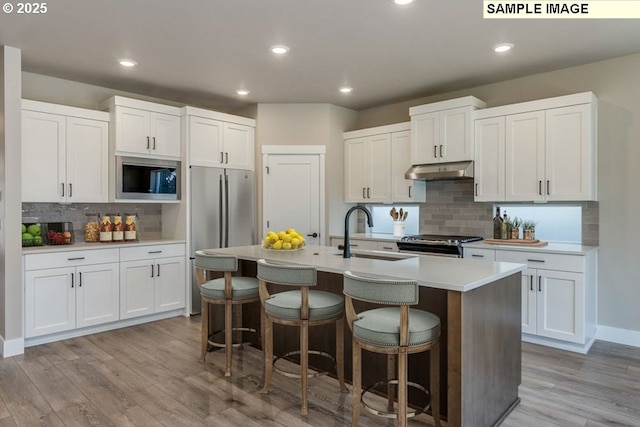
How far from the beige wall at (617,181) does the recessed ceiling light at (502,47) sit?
100 centimetres

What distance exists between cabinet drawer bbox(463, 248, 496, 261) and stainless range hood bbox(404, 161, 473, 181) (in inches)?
31.7

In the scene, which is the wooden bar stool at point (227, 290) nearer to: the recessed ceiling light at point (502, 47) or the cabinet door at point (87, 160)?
the cabinet door at point (87, 160)

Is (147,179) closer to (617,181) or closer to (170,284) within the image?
(170,284)

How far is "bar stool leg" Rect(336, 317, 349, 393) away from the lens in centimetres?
276

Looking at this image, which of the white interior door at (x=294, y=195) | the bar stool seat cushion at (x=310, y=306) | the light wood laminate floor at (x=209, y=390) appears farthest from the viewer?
the white interior door at (x=294, y=195)

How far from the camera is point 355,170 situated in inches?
223

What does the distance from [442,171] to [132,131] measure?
11.5 feet

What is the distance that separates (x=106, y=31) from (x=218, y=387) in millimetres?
2910

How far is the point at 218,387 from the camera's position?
292 cm

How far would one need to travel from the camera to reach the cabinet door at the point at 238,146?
531 cm

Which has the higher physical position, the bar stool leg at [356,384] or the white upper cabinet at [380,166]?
the white upper cabinet at [380,166]

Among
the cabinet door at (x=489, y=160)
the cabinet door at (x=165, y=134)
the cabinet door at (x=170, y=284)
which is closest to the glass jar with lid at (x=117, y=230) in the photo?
the cabinet door at (x=170, y=284)

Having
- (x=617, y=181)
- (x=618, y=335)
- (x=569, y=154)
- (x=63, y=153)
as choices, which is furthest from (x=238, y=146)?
(x=618, y=335)

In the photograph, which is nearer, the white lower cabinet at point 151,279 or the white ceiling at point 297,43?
the white ceiling at point 297,43
